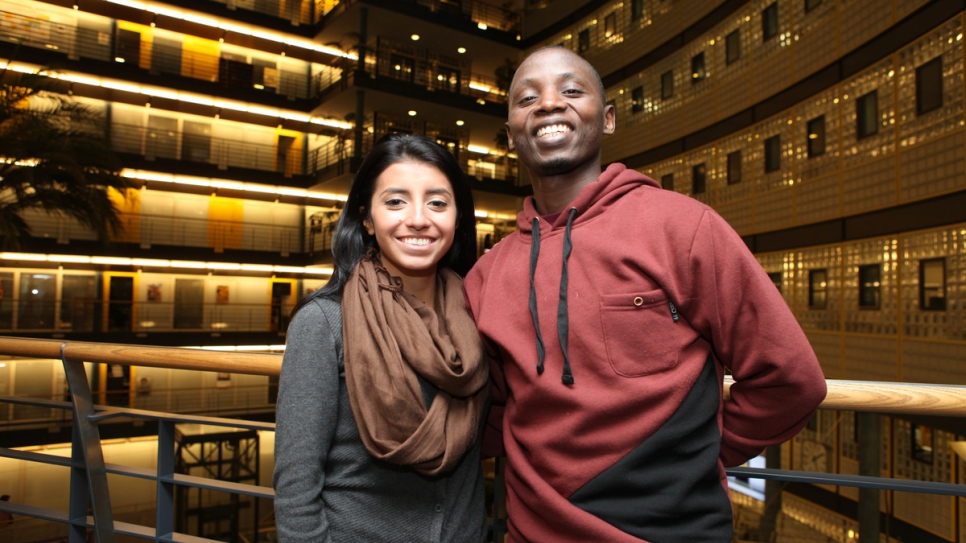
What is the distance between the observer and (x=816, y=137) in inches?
390

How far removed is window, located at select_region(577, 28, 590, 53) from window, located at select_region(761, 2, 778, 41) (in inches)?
→ 232

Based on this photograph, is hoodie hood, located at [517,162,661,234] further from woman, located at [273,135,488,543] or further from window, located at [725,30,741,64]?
window, located at [725,30,741,64]

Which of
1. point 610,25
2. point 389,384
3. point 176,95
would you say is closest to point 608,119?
point 389,384

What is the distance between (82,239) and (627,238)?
18659mm

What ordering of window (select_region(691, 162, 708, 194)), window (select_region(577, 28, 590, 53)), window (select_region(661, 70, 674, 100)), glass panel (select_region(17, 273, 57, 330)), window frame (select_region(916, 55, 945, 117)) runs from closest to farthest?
window frame (select_region(916, 55, 945, 117)), window (select_region(691, 162, 708, 194)), window (select_region(661, 70, 674, 100)), glass panel (select_region(17, 273, 57, 330)), window (select_region(577, 28, 590, 53))

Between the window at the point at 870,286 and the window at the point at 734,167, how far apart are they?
3400 mm

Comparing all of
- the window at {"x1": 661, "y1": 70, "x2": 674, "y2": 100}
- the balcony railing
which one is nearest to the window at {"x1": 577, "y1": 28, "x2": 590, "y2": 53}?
the window at {"x1": 661, "y1": 70, "x2": 674, "y2": 100}

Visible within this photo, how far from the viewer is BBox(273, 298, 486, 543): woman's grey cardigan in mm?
1097

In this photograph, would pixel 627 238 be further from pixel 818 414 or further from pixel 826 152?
pixel 818 414

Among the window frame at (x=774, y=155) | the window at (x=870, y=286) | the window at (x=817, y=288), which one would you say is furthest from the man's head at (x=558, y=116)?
the window frame at (x=774, y=155)

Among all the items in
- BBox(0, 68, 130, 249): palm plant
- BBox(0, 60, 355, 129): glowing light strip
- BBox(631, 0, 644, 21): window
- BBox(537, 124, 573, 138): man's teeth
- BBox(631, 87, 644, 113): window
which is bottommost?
BBox(537, 124, 573, 138): man's teeth

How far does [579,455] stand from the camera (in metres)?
1.02

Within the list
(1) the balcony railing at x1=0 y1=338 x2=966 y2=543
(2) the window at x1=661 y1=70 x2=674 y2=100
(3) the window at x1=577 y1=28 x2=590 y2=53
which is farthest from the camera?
(3) the window at x1=577 y1=28 x2=590 y2=53

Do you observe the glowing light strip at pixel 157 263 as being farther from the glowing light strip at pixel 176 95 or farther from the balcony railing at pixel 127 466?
the balcony railing at pixel 127 466
